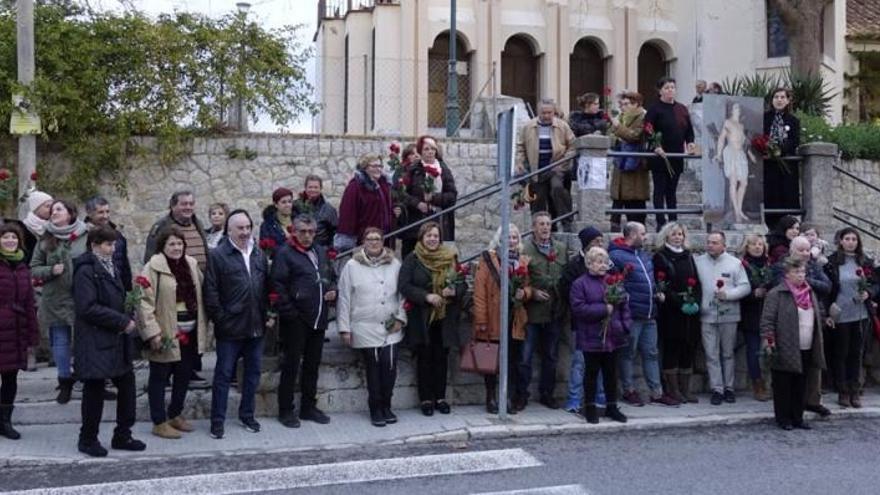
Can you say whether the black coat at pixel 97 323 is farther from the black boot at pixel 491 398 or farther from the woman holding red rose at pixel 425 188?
the woman holding red rose at pixel 425 188

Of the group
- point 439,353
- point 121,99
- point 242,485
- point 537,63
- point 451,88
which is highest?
point 537,63

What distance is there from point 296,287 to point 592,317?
8.74ft

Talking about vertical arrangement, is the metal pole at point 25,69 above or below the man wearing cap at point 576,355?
above

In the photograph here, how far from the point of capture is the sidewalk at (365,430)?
7.51m

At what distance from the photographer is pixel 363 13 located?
2320cm

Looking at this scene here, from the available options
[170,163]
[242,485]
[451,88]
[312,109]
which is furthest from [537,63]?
[242,485]

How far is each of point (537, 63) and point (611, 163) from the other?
12473 millimetres

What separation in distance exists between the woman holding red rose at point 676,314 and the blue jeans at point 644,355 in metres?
0.19

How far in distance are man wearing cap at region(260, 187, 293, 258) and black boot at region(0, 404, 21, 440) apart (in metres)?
2.76

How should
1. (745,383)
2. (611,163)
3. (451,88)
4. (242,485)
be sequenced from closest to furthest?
1. (242,485)
2. (745,383)
3. (611,163)
4. (451,88)

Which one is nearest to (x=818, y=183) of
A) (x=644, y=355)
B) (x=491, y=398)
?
(x=644, y=355)

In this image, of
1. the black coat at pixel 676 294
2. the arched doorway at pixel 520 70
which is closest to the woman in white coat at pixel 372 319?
the black coat at pixel 676 294

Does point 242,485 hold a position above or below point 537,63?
below

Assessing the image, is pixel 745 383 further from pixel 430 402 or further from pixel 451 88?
pixel 451 88
